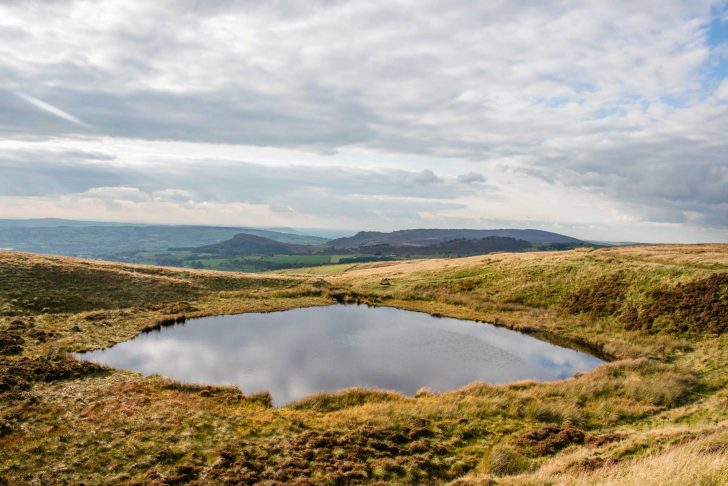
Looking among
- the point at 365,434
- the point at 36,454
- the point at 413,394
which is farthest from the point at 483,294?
the point at 36,454

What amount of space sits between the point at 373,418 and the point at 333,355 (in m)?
13.5

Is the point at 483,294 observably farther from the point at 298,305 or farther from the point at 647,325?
the point at 298,305

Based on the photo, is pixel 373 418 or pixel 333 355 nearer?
pixel 373 418

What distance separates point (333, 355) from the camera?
3469cm

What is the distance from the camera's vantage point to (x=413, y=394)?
27.2 meters

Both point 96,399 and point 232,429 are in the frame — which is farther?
point 96,399

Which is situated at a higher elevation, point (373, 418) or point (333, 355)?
point (373, 418)

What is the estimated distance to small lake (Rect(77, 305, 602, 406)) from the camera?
2877 cm

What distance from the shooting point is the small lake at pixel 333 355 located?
1133 inches

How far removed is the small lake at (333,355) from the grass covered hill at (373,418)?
244 cm

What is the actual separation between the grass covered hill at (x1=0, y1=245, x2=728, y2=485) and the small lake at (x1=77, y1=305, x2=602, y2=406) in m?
2.44

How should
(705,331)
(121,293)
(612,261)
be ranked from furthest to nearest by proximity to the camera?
1. (612,261)
2. (121,293)
3. (705,331)

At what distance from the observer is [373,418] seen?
70.7 feet

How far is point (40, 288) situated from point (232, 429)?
41399 millimetres
